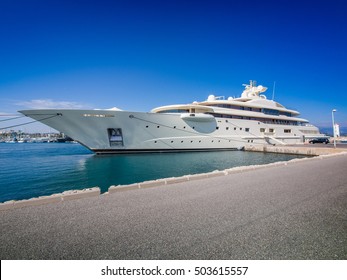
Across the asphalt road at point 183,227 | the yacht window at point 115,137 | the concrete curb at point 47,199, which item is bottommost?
the asphalt road at point 183,227

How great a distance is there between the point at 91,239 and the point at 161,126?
19.3m

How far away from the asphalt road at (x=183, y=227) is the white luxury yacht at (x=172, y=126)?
16.7 metres

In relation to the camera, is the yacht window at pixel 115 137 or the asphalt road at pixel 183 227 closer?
the asphalt road at pixel 183 227

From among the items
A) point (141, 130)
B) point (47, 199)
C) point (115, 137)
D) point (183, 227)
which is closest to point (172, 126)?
point (141, 130)

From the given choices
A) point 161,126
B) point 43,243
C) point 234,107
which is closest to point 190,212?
point 43,243

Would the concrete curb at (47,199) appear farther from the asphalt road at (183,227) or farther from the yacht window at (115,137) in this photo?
the yacht window at (115,137)

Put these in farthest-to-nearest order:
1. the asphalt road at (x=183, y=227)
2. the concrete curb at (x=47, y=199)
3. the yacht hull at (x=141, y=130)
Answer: the yacht hull at (x=141, y=130) → the concrete curb at (x=47, y=199) → the asphalt road at (x=183, y=227)

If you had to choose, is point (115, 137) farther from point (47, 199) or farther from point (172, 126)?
point (47, 199)

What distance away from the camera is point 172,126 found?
22.3 m

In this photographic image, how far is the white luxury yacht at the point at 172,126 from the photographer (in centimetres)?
1950

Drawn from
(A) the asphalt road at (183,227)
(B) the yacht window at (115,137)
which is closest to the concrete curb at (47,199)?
(A) the asphalt road at (183,227)

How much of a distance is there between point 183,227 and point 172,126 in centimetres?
1956
